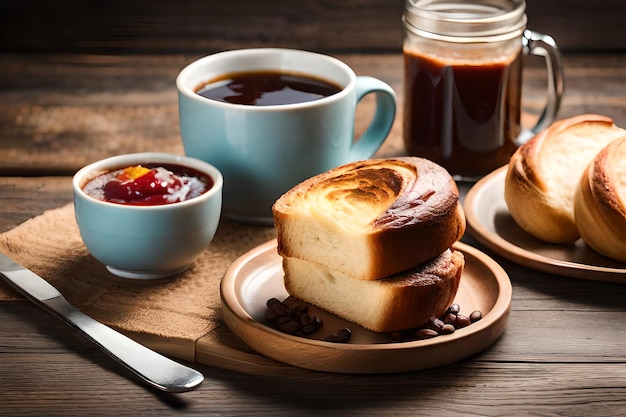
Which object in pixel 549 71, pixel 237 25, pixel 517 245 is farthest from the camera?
pixel 237 25

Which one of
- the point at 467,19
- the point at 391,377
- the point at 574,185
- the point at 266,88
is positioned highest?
the point at 467,19

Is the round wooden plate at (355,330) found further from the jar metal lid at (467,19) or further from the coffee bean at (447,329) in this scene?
the jar metal lid at (467,19)

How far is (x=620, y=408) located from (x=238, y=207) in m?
0.84

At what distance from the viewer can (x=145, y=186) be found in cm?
158

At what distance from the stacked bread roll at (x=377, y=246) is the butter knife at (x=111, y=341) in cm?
27

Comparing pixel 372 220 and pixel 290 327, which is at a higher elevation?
pixel 372 220

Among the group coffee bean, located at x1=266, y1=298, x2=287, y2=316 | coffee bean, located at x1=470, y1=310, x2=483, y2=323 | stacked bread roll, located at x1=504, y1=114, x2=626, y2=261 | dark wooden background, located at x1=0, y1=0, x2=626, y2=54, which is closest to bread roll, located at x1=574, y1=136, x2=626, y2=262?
stacked bread roll, located at x1=504, y1=114, x2=626, y2=261

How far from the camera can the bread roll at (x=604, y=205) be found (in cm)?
160

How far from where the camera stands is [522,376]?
1.37 meters

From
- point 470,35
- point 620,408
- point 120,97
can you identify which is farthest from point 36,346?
point 120,97

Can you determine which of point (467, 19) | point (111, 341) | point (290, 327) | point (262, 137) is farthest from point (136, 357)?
point (467, 19)

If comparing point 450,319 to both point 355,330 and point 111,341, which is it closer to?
point 355,330

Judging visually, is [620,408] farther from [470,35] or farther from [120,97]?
[120,97]

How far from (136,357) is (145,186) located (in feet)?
1.08
